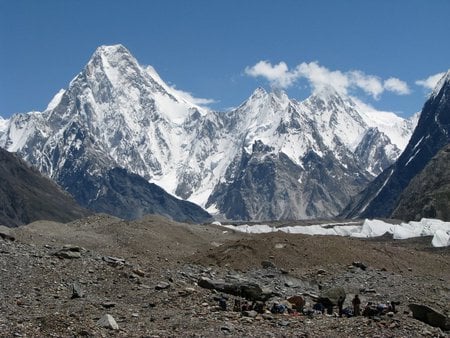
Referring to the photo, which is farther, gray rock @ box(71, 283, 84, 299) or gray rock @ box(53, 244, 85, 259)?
gray rock @ box(53, 244, 85, 259)

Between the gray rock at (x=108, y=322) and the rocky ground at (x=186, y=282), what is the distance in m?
0.22

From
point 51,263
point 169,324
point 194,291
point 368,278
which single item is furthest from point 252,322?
point 368,278

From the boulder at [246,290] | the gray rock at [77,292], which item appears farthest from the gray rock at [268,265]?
the gray rock at [77,292]

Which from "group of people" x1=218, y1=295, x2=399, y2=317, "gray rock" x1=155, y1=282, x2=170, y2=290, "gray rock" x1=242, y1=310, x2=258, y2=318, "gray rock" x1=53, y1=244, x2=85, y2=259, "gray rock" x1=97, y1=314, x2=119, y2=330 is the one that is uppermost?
"gray rock" x1=53, y1=244, x2=85, y2=259

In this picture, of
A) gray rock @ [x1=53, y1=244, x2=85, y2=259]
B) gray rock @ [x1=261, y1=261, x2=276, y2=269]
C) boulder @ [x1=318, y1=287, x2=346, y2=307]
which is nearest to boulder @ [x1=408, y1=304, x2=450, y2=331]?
boulder @ [x1=318, y1=287, x2=346, y2=307]

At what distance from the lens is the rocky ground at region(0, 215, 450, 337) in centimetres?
2556

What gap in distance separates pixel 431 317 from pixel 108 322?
42.5 feet

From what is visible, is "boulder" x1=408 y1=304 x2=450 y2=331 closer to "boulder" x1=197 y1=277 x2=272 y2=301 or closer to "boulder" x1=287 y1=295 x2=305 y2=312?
"boulder" x1=287 y1=295 x2=305 y2=312

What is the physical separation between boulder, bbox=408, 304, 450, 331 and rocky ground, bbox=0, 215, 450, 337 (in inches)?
14.1

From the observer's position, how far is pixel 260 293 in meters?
32.1

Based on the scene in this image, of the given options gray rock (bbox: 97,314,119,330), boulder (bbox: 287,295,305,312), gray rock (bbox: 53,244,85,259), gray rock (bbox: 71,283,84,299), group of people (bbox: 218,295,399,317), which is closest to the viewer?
gray rock (bbox: 97,314,119,330)

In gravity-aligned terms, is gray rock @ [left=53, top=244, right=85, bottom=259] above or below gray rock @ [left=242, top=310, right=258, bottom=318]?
above

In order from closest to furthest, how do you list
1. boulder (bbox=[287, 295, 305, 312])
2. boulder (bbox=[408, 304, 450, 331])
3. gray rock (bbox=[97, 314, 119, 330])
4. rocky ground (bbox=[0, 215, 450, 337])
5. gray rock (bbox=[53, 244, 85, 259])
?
gray rock (bbox=[97, 314, 119, 330]), rocky ground (bbox=[0, 215, 450, 337]), boulder (bbox=[408, 304, 450, 331]), boulder (bbox=[287, 295, 305, 312]), gray rock (bbox=[53, 244, 85, 259])

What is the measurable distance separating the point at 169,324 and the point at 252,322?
3.16 meters
